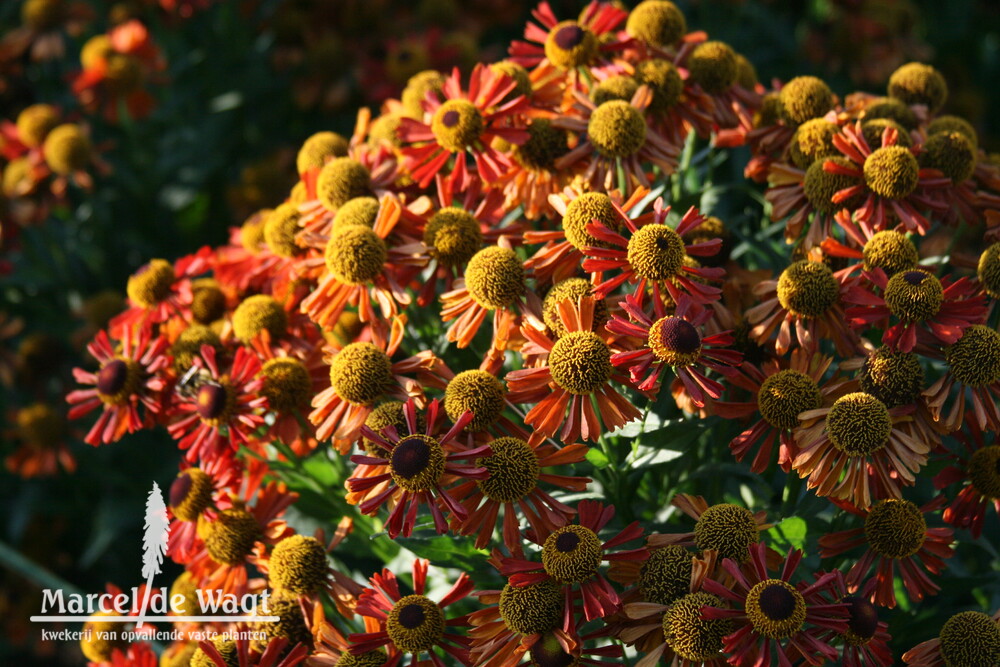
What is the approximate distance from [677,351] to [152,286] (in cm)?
121

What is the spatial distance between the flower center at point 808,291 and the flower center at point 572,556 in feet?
1.73

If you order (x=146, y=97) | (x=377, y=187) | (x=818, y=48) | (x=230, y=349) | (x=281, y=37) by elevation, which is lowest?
(x=230, y=349)

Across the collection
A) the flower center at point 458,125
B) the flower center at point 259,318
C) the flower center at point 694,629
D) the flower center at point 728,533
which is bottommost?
the flower center at point 694,629

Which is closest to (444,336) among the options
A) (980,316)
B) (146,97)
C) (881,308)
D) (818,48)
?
(881,308)

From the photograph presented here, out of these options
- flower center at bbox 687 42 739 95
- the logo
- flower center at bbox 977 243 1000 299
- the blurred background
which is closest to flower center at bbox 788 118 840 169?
flower center at bbox 687 42 739 95

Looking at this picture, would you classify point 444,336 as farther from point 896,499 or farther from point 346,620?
point 896,499

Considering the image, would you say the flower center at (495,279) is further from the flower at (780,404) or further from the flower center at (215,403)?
Answer: the flower center at (215,403)

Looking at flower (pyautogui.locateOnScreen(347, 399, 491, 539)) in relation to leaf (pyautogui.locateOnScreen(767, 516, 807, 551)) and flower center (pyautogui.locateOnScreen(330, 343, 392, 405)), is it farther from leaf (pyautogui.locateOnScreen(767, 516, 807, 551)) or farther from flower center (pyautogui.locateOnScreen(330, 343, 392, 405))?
leaf (pyautogui.locateOnScreen(767, 516, 807, 551))

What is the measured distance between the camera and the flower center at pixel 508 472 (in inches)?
56.7

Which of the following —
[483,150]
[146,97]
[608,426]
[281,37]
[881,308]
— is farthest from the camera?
[281,37]

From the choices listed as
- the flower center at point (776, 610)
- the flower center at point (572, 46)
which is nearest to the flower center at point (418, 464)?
the flower center at point (776, 610)

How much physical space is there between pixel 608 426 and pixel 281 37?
2.62 m

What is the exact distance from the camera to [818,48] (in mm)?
3562

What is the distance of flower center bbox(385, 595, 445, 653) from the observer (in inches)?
55.9
